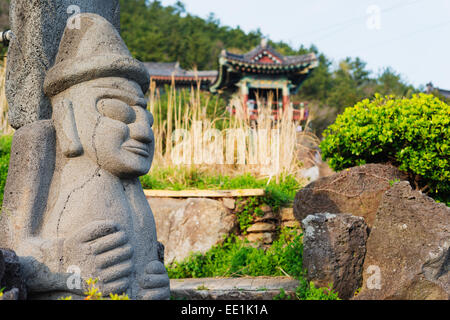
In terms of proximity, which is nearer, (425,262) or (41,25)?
(41,25)

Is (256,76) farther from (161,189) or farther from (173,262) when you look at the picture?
(173,262)

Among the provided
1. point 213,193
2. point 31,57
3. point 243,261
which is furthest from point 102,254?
point 213,193

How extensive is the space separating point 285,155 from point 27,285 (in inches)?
160

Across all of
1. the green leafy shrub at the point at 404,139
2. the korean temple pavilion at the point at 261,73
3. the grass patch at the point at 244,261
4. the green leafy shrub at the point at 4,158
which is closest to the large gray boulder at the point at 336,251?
the grass patch at the point at 244,261

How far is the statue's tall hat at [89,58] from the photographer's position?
191cm

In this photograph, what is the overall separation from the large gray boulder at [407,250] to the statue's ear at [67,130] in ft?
6.86

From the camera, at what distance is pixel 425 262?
9.05 ft

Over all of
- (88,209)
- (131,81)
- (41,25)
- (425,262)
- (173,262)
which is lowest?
(173,262)

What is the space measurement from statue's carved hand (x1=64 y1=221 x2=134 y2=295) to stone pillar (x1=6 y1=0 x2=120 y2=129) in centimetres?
70

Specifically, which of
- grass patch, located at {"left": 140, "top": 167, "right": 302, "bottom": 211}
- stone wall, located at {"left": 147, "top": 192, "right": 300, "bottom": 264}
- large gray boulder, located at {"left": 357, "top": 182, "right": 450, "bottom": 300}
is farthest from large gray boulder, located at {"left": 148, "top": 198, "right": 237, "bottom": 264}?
large gray boulder, located at {"left": 357, "top": 182, "right": 450, "bottom": 300}

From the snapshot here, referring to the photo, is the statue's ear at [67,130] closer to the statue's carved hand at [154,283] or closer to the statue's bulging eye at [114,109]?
the statue's bulging eye at [114,109]

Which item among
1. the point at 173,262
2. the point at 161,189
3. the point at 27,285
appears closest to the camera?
the point at 27,285

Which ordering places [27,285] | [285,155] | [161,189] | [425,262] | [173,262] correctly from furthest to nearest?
[285,155]
[161,189]
[173,262]
[425,262]
[27,285]

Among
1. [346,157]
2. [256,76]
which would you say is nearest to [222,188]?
[346,157]
